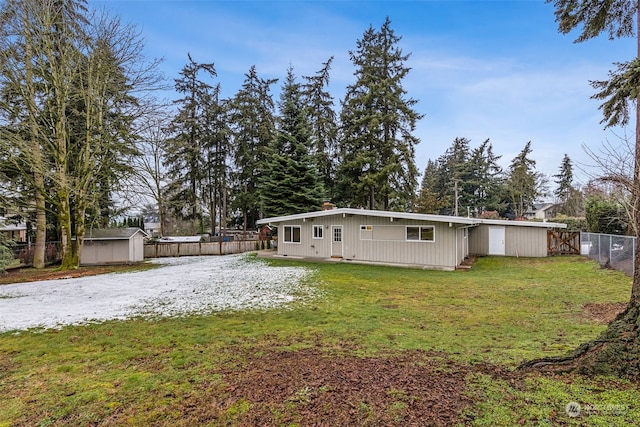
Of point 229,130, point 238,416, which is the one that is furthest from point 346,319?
point 229,130

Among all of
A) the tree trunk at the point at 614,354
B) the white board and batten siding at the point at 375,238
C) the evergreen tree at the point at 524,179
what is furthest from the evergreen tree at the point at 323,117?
the tree trunk at the point at 614,354

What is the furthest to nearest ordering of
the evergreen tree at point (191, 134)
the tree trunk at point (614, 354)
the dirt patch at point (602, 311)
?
the evergreen tree at point (191, 134) → the dirt patch at point (602, 311) → the tree trunk at point (614, 354)

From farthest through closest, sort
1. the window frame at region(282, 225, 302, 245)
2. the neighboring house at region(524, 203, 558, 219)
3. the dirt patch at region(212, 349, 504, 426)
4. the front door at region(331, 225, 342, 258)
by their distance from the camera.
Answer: the neighboring house at region(524, 203, 558, 219)
the window frame at region(282, 225, 302, 245)
the front door at region(331, 225, 342, 258)
the dirt patch at region(212, 349, 504, 426)

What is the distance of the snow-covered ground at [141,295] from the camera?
24.3 ft

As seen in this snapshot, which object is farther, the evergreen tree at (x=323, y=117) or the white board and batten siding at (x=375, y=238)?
the evergreen tree at (x=323, y=117)

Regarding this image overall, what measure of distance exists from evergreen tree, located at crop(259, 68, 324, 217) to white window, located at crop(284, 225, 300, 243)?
191 inches

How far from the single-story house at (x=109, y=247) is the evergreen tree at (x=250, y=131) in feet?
39.8

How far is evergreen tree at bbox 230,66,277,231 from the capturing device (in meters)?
30.0

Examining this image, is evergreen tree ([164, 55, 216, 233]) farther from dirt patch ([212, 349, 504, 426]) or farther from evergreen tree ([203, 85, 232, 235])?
dirt patch ([212, 349, 504, 426])

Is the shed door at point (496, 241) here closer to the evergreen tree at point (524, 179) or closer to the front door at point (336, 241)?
the front door at point (336, 241)

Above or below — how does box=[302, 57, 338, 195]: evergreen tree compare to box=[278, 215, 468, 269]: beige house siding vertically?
above

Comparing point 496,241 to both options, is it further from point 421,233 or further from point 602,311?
point 602,311

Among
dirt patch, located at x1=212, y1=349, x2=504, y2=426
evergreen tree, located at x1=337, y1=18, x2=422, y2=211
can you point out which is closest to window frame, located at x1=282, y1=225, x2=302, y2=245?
evergreen tree, located at x1=337, y1=18, x2=422, y2=211

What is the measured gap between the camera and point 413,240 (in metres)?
15.3
